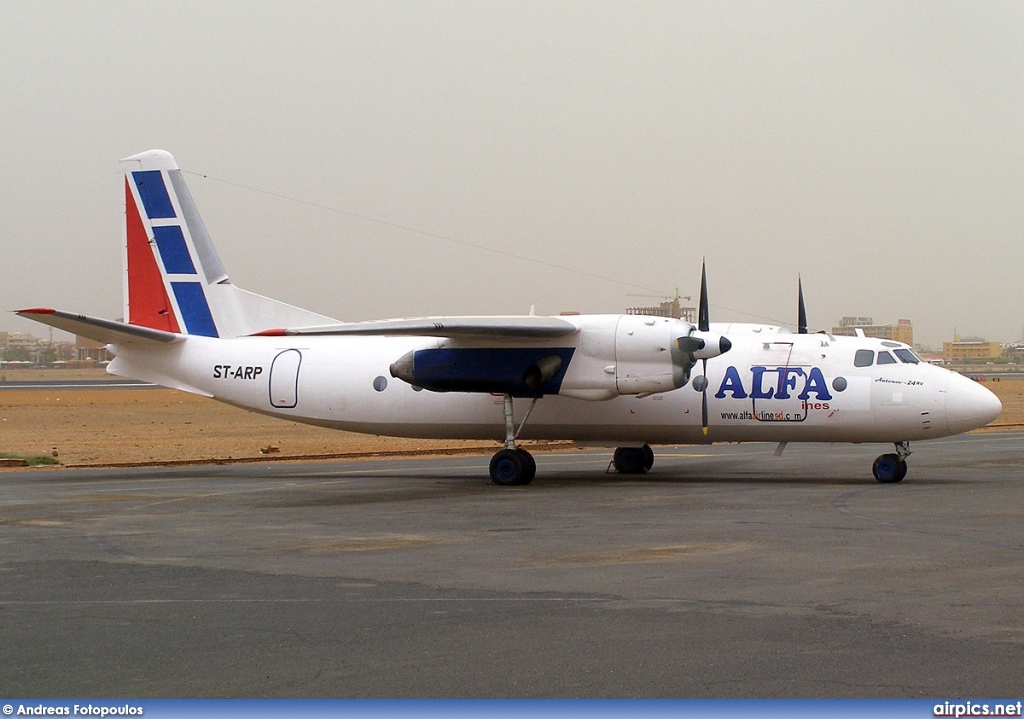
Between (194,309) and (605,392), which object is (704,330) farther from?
(194,309)

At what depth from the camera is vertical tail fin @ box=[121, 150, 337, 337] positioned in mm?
26094

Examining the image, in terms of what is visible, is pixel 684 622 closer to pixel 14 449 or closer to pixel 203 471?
pixel 203 471

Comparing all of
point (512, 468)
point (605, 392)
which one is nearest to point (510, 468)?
point (512, 468)

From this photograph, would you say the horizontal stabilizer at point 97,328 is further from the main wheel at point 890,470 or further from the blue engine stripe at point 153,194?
the main wheel at point 890,470

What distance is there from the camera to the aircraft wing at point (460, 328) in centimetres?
2019

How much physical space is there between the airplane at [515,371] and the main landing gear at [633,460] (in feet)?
0.11

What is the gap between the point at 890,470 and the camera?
20266 mm

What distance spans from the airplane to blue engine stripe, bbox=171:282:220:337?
0.04 m

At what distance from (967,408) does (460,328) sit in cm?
Result: 964

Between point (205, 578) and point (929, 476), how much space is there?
16.0 m

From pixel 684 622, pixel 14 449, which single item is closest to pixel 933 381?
pixel 684 622

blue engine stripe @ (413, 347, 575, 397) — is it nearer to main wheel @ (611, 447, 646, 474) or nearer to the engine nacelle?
the engine nacelle

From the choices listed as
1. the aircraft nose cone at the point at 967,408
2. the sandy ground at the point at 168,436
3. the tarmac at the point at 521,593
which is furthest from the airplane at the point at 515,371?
the sandy ground at the point at 168,436

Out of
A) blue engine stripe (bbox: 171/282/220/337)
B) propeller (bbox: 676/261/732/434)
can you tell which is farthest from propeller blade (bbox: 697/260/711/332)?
blue engine stripe (bbox: 171/282/220/337)
